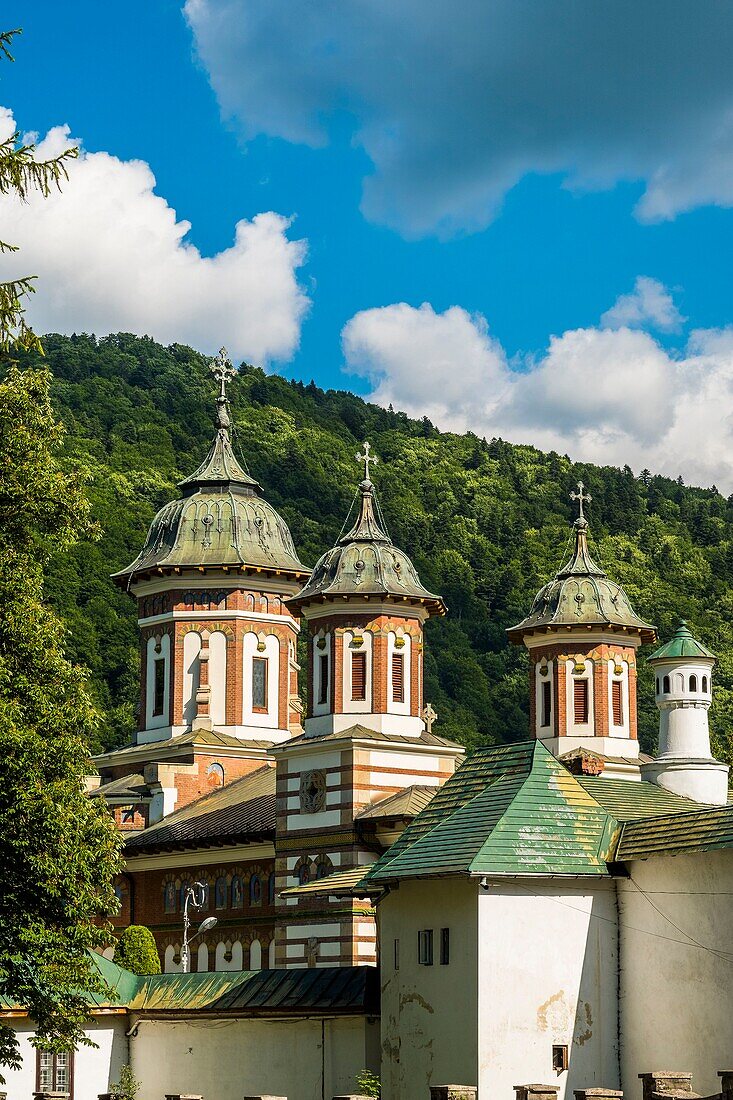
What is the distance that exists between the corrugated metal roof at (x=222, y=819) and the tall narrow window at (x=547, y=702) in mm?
7580

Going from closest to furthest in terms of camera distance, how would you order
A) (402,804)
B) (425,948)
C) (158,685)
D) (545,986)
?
1. (545,986)
2. (425,948)
3. (402,804)
4. (158,685)

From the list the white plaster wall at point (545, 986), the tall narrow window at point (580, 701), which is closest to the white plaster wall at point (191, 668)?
the tall narrow window at point (580, 701)

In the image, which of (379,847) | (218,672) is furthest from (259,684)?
(379,847)

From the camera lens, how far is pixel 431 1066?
26.4 m

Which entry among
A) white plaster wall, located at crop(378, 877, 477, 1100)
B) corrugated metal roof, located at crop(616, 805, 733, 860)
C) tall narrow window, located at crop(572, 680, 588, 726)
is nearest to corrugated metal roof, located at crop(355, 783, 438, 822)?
tall narrow window, located at crop(572, 680, 588, 726)

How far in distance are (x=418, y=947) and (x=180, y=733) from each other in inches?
931

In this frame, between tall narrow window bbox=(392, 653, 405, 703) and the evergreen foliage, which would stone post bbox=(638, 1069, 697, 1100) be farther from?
tall narrow window bbox=(392, 653, 405, 703)

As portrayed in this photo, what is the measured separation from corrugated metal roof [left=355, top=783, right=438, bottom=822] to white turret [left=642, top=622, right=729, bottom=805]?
4879 millimetres

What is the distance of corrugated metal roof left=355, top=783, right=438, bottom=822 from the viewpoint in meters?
41.1

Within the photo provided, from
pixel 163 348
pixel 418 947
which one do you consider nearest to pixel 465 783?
pixel 418 947

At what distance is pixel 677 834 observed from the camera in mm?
26344

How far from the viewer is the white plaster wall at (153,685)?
167 feet

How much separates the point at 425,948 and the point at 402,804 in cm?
1436

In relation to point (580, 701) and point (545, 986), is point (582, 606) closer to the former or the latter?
point (580, 701)
